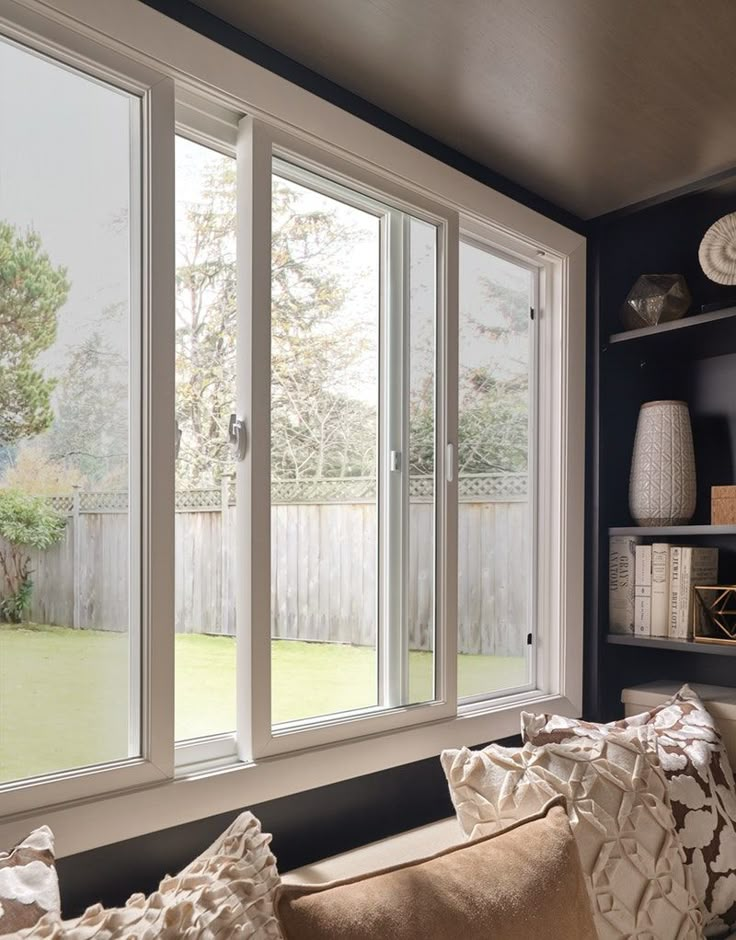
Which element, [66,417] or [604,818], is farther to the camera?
[604,818]

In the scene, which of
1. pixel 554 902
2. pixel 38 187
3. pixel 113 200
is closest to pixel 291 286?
pixel 113 200

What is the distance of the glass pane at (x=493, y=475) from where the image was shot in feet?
7.48

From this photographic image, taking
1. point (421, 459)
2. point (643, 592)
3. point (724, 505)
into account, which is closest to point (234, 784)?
point (421, 459)

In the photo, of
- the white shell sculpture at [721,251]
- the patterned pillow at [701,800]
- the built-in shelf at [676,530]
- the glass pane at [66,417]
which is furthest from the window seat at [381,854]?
the white shell sculpture at [721,251]

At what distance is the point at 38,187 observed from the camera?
139 cm

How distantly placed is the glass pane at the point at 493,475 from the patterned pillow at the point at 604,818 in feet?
2.16

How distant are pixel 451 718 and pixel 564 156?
1479 millimetres

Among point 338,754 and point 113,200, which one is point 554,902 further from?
point 113,200

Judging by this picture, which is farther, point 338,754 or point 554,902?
point 338,754

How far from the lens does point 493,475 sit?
2373 millimetres

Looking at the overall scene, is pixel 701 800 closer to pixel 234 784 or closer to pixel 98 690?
pixel 234 784

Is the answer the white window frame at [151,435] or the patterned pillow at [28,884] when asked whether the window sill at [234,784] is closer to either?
the white window frame at [151,435]

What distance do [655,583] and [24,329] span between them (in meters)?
1.88

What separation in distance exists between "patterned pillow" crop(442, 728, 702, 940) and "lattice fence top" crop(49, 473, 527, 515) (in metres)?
0.62
